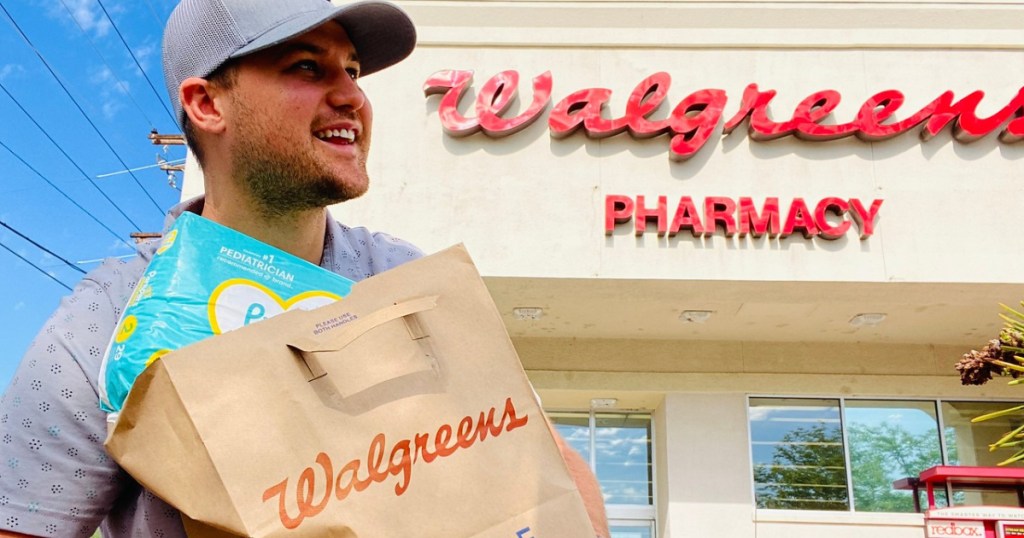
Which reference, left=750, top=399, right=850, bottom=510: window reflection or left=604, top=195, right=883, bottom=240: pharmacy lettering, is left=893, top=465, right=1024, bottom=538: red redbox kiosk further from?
left=604, top=195, right=883, bottom=240: pharmacy lettering

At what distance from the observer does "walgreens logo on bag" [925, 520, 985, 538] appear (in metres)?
6.91

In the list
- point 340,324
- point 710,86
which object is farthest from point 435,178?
point 340,324

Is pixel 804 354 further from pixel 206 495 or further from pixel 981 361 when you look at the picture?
pixel 206 495

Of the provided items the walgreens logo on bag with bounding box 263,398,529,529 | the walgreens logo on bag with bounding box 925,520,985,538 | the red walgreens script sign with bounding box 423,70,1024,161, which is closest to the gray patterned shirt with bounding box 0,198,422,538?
the walgreens logo on bag with bounding box 263,398,529,529

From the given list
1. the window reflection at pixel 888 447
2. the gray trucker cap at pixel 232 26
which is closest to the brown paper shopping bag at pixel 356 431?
the gray trucker cap at pixel 232 26

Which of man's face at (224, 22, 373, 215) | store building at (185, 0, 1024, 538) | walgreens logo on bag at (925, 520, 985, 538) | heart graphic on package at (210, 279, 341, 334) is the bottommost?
heart graphic on package at (210, 279, 341, 334)

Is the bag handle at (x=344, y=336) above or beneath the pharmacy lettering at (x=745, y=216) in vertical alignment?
beneath

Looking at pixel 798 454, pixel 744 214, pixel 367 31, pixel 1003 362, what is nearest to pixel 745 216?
pixel 744 214

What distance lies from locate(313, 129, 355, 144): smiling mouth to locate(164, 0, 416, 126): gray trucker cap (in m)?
0.15

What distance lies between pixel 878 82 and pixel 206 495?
904 cm

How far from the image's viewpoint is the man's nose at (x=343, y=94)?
115 centimetres

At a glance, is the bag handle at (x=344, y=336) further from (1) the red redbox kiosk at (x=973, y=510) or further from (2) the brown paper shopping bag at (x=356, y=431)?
(1) the red redbox kiosk at (x=973, y=510)

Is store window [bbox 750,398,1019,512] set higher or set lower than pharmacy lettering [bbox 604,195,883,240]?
lower

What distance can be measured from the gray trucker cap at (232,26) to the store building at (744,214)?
6.20 metres
